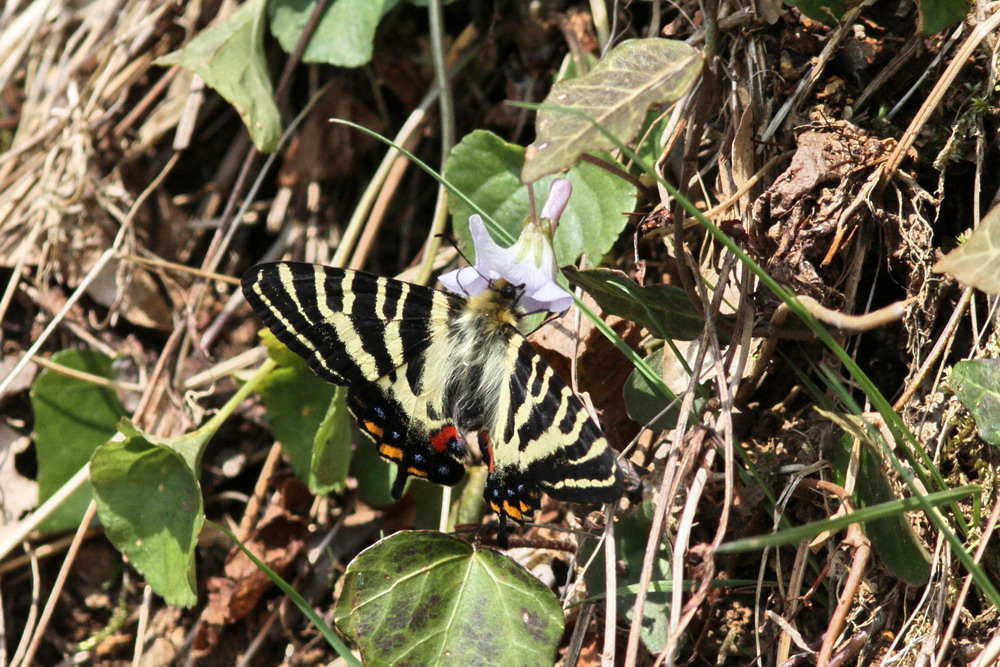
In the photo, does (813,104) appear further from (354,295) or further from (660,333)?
(354,295)

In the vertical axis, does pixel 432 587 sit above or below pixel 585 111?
below

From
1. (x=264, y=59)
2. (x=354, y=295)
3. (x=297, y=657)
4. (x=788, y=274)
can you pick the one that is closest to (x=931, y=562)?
(x=788, y=274)

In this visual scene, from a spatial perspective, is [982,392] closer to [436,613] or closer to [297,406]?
[436,613]

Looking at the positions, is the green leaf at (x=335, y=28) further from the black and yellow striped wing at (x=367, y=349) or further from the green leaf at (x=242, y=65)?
the black and yellow striped wing at (x=367, y=349)

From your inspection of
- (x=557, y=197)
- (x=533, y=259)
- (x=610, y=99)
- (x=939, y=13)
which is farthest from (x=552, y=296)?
(x=939, y=13)

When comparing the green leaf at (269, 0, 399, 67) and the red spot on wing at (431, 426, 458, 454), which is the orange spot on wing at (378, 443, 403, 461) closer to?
the red spot on wing at (431, 426, 458, 454)

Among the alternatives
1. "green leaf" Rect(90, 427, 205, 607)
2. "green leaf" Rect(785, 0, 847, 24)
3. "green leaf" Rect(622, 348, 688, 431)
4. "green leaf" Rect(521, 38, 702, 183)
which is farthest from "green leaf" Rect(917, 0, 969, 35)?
"green leaf" Rect(90, 427, 205, 607)
